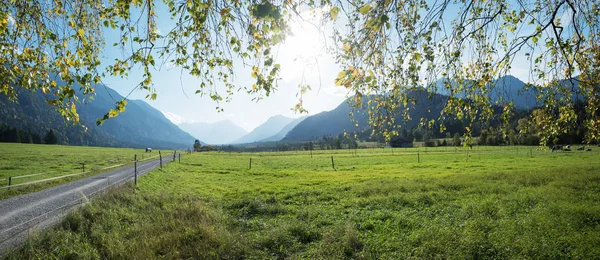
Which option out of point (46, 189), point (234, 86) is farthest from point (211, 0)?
point (46, 189)

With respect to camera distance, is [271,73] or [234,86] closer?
[271,73]

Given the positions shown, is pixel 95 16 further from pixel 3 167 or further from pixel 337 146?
pixel 337 146

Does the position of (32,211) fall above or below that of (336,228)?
below

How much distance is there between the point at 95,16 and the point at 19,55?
4.98 ft

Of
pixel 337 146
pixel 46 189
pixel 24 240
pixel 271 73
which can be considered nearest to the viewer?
pixel 271 73

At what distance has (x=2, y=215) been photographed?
13.6 m

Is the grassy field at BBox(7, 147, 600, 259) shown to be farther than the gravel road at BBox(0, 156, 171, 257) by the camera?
No

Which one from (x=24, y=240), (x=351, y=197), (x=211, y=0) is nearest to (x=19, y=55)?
(x=211, y=0)

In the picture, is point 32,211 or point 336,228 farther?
point 32,211

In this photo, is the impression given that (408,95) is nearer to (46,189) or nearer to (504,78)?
(504,78)

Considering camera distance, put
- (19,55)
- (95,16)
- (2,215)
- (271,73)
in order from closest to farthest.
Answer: (271,73)
(19,55)
(95,16)
(2,215)

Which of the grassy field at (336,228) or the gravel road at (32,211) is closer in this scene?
the grassy field at (336,228)

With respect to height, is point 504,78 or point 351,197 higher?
point 504,78

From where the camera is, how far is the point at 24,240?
9844 mm
